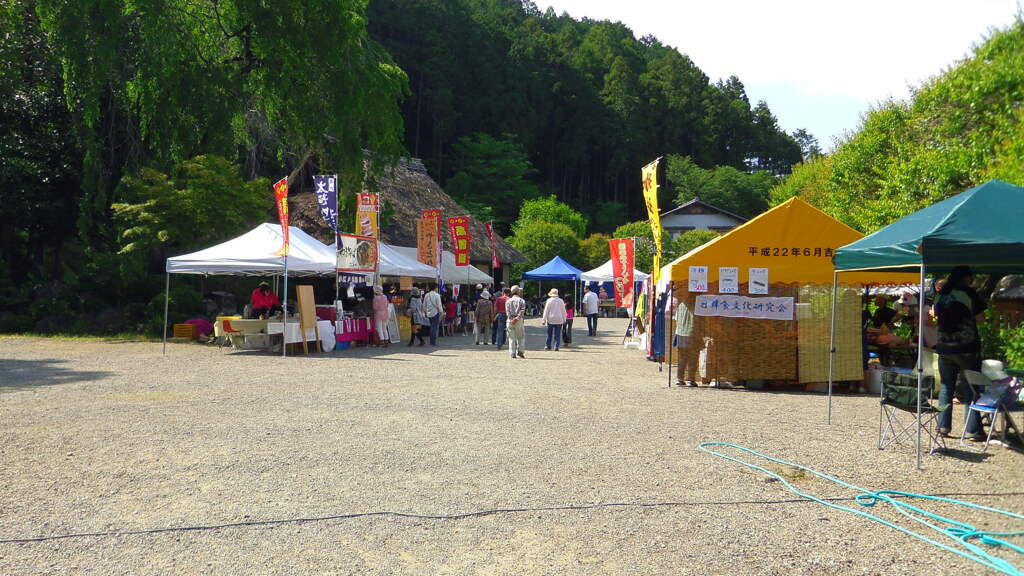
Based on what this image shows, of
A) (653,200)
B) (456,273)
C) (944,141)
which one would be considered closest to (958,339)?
(653,200)

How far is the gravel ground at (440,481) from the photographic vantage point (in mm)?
4066

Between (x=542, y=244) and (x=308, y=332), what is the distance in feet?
90.7

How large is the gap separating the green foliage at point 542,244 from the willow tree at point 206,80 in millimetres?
21557

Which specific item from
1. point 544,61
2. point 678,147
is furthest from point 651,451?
point 678,147

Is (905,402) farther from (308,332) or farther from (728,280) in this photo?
(308,332)

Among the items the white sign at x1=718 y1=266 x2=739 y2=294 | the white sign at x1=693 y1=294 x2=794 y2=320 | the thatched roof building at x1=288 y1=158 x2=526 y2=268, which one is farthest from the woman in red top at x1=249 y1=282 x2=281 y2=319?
the white sign at x1=718 y1=266 x2=739 y2=294

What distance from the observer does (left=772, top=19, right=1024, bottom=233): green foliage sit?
38.5 ft

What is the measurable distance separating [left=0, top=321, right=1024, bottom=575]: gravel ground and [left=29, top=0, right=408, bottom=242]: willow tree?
33.6 ft

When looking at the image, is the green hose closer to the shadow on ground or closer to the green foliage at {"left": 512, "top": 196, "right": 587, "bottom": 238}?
the shadow on ground

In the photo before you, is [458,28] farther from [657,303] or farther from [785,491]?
[785,491]

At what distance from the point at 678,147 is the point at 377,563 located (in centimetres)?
7095

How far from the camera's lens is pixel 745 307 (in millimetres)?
11125

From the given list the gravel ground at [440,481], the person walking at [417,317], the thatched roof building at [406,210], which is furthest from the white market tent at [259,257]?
the thatched roof building at [406,210]

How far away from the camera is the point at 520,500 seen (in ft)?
16.6
